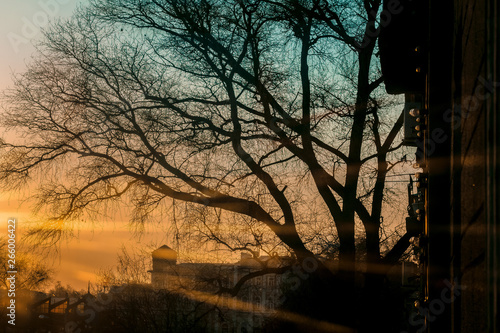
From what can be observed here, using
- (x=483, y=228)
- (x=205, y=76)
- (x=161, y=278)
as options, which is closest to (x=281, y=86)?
(x=205, y=76)

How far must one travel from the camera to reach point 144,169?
11.7 m

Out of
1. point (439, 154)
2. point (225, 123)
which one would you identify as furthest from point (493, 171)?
point (225, 123)

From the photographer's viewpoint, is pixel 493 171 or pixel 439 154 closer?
pixel 493 171

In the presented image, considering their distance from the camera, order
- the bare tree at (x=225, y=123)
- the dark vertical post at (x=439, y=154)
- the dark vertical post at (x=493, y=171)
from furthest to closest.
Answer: the bare tree at (x=225, y=123) < the dark vertical post at (x=439, y=154) < the dark vertical post at (x=493, y=171)

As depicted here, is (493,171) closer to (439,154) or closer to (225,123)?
(439,154)

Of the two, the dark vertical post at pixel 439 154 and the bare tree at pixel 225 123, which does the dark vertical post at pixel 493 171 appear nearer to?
the dark vertical post at pixel 439 154

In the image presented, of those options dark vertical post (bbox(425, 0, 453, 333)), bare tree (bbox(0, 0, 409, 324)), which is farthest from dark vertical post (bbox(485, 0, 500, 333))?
bare tree (bbox(0, 0, 409, 324))

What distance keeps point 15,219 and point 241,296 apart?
16.4ft

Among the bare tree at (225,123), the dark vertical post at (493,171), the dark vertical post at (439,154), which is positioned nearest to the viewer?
the dark vertical post at (493,171)

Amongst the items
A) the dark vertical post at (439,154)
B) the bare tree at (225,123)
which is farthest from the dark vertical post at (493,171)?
the bare tree at (225,123)

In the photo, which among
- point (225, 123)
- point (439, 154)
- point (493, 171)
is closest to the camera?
point (493, 171)

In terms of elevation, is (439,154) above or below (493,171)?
above

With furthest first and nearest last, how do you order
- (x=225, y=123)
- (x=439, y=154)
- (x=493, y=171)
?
(x=225, y=123) → (x=439, y=154) → (x=493, y=171)

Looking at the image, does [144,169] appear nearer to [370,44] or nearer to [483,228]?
[370,44]
